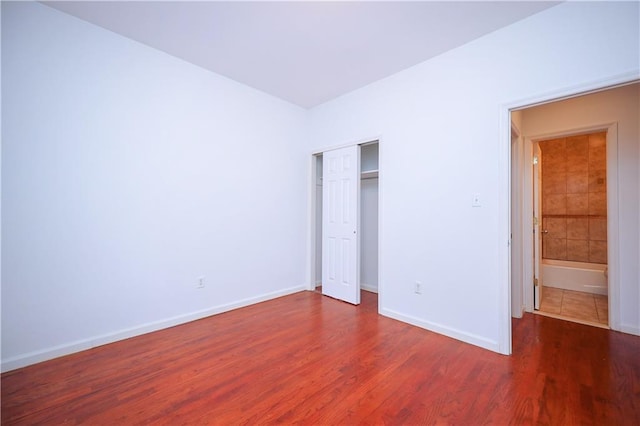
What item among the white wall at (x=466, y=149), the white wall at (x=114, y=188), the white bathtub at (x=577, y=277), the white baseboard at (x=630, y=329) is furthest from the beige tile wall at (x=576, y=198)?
the white wall at (x=114, y=188)

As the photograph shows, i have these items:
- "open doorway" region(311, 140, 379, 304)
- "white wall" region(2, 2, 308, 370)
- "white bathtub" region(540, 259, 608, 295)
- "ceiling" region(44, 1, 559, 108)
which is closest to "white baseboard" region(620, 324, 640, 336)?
"white bathtub" region(540, 259, 608, 295)

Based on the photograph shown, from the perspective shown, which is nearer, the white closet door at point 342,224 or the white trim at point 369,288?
the white closet door at point 342,224

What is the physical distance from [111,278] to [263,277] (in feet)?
5.36

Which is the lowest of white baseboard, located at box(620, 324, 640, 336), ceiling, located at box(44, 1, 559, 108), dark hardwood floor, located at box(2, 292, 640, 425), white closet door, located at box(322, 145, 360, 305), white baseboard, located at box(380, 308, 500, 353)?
dark hardwood floor, located at box(2, 292, 640, 425)

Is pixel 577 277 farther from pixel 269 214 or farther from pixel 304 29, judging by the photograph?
pixel 304 29

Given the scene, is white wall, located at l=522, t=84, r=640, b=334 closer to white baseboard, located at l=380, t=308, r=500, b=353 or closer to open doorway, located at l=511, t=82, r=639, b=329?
open doorway, located at l=511, t=82, r=639, b=329

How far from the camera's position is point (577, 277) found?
12.9ft

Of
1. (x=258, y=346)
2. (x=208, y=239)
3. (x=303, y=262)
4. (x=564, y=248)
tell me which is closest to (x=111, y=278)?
(x=208, y=239)

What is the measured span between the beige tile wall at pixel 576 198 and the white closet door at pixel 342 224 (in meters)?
4.12

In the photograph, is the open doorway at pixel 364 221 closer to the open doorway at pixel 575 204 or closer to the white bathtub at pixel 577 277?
the open doorway at pixel 575 204

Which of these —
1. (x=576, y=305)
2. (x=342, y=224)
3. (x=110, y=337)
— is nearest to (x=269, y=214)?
(x=342, y=224)

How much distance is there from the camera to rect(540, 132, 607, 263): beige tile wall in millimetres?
4504

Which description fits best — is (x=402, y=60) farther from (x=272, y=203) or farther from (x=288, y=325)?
(x=288, y=325)

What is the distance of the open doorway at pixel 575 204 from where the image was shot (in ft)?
8.54
